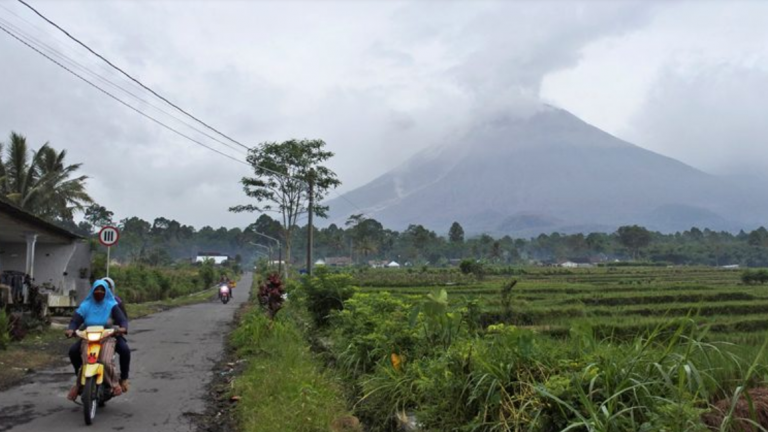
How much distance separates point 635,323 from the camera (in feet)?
54.9

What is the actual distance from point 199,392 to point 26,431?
93.0 inches

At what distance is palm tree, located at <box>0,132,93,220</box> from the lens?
28239 millimetres

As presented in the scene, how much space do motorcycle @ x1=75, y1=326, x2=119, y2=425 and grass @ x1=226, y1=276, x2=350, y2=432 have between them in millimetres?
1474

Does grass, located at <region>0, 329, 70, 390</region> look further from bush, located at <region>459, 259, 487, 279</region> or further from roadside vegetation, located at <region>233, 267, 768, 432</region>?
bush, located at <region>459, 259, 487, 279</region>

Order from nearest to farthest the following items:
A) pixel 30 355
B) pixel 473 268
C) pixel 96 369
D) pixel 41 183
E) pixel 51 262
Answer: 1. pixel 96 369
2. pixel 30 355
3. pixel 51 262
4. pixel 41 183
5. pixel 473 268

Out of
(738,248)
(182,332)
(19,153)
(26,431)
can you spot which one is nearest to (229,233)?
(738,248)

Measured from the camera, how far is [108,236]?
14602 mm

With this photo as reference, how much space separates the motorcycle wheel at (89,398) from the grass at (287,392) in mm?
1480

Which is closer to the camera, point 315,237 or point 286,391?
point 286,391

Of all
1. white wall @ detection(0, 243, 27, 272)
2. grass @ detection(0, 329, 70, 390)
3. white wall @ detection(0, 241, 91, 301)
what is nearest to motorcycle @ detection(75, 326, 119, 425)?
grass @ detection(0, 329, 70, 390)

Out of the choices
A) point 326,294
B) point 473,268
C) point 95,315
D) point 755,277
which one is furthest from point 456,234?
point 95,315

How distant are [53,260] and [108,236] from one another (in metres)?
5.49

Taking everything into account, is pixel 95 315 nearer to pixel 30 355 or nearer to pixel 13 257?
pixel 30 355

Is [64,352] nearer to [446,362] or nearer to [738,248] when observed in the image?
[446,362]
